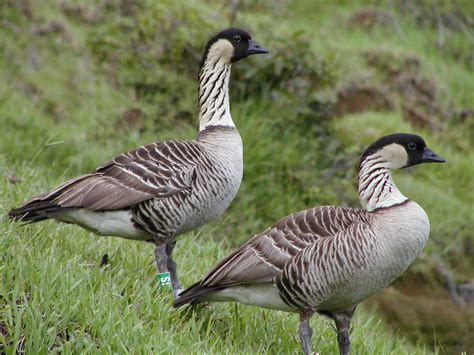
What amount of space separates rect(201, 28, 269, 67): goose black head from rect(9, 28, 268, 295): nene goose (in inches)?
37.0

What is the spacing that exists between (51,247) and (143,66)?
5.77 metres

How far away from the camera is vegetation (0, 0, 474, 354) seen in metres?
5.20

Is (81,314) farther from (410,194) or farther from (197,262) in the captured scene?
(410,194)

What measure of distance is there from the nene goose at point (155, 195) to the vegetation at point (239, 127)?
0.76ft

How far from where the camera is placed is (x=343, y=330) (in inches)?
224

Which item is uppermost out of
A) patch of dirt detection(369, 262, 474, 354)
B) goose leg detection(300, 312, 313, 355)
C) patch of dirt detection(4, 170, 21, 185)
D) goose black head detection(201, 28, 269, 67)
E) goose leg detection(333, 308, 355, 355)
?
goose black head detection(201, 28, 269, 67)

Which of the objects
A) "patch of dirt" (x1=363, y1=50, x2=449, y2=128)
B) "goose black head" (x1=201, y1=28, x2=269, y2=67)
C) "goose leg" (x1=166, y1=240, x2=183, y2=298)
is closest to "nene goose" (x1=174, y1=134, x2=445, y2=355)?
"goose leg" (x1=166, y1=240, x2=183, y2=298)

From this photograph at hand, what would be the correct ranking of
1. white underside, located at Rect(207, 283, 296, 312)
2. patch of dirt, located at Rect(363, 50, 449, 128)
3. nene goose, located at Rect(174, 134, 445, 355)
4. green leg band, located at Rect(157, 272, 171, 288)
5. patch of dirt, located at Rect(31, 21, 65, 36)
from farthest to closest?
patch of dirt, located at Rect(363, 50, 449, 128), patch of dirt, located at Rect(31, 21, 65, 36), green leg band, located at Rect(157, 272, 171, 288), white underside, located at Rect(207, 283, 296, 312), nene goose, located at Rect(174, 134, 445, 355)

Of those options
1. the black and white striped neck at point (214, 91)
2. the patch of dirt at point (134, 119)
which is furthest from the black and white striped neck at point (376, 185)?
the patch of dirt at point (134, 119)

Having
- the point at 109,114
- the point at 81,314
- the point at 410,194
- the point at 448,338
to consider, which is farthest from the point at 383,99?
the point at 81,314

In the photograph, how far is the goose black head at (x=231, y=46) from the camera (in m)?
7.03

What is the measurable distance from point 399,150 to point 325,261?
→ 1114mm

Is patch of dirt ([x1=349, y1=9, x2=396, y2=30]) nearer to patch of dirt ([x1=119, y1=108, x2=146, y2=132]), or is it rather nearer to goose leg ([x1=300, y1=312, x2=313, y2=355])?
patch of dirt ([x1=119, y1=108, x2=146, y2=132])

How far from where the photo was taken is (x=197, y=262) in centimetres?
720
